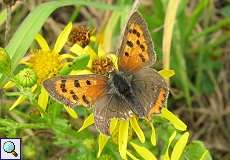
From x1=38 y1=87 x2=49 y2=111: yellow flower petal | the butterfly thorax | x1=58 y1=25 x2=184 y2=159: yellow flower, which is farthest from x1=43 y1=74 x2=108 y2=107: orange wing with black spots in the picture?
x1=38 y1=87 x2=49 y2=111: yellow flower petal

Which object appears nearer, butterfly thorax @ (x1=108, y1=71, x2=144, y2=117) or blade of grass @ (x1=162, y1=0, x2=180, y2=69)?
butterfly thorax @ (x1=108, y1=71, x2=144, y2=117)

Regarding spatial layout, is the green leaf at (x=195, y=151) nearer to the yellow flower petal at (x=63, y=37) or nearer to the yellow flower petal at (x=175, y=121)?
the yellow flower petal at (x=175, y=121)

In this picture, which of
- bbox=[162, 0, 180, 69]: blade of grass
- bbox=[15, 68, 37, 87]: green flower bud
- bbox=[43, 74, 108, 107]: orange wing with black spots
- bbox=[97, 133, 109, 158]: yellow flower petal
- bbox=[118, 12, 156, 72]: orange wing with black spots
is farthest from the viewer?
bbox=[162, 0, 180, 69]: blade of grass

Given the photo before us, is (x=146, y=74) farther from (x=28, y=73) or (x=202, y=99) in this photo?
(x=202, y=99)

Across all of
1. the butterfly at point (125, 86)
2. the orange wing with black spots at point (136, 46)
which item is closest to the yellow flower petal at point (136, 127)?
the butterfly at point (125, 86)

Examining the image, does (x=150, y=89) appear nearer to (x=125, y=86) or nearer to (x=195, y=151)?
(x=125, y=86)

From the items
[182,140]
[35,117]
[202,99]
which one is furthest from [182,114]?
[35,117]

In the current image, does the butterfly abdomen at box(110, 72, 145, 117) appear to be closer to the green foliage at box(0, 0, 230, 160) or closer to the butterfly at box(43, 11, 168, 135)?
the butterfly at box(43, 11, 168, 135)
